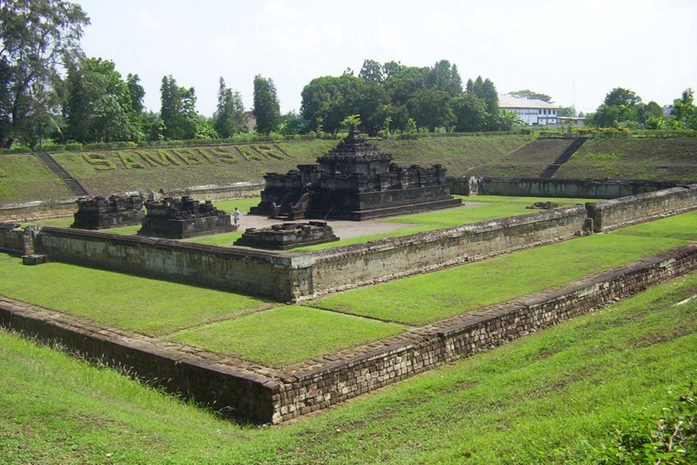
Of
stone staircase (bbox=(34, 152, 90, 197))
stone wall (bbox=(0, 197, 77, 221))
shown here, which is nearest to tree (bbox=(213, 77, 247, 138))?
stone staircase (bbox=(34, 152, 90, 197))

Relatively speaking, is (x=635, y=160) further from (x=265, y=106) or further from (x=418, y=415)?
(x=265, y=106)

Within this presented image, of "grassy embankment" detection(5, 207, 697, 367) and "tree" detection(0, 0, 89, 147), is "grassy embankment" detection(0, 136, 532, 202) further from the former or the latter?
"grassy embankment" detection(5, 207, 697, 367)

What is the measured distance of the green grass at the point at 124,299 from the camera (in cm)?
1276

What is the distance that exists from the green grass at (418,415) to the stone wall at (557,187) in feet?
69.1

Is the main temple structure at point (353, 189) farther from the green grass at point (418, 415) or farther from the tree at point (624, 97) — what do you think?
the tree at point (624, 97)

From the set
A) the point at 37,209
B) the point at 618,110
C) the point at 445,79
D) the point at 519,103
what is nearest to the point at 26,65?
the point at 37,209

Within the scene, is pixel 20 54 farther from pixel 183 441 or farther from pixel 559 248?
pixel 183 441

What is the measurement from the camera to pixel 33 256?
1984 centimetres

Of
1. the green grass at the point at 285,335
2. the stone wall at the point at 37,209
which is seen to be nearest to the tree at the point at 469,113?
the stone wall at the point at 37,209

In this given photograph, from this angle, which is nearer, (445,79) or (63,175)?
(63,175)

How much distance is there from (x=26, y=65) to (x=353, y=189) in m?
24.1

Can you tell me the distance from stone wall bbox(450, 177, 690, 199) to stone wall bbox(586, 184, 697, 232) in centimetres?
168

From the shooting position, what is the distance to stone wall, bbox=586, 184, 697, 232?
21.8 m

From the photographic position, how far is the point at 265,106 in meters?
66.8
